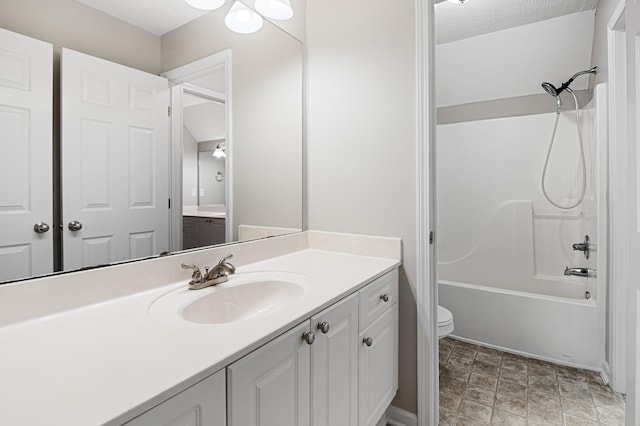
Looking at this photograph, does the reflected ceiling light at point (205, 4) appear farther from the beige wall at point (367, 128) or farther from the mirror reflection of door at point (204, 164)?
the beige wall at point (367, 128)

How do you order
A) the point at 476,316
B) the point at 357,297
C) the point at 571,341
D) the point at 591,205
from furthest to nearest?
the point at 476,316, the point at 591,205, the point at 571,341, the point at 357,297

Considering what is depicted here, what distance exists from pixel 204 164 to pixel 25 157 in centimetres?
61

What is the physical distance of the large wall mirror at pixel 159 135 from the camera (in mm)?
936

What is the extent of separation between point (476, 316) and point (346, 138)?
5.64 feet

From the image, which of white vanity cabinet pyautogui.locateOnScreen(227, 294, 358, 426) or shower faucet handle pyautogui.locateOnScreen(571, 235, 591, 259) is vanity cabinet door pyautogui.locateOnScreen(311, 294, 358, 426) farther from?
shower faucet handle pyautogui.locateOnScreen(571, 235, 591, 259)

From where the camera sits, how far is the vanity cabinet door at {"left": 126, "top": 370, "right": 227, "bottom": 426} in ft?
1.79

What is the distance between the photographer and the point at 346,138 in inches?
67.8

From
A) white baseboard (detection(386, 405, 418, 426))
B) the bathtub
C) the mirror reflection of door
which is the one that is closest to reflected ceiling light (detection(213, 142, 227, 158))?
the mirror reflection of door

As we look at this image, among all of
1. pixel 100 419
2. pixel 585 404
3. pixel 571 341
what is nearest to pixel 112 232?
pixel 100 419

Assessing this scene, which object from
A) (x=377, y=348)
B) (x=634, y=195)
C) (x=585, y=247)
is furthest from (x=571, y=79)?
(x=377, y=348)

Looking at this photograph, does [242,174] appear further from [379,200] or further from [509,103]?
[509,103]

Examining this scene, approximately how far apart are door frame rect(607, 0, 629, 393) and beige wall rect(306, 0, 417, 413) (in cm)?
123

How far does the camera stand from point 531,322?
89.7 inches

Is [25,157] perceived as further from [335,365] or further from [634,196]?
[634,196]
